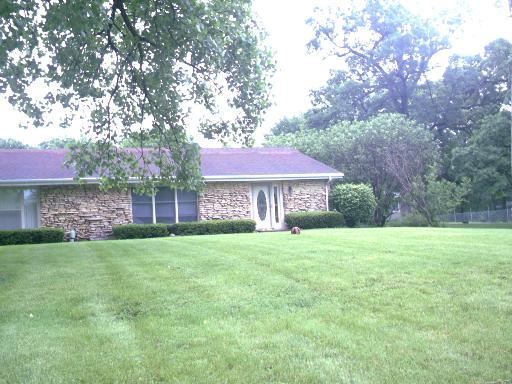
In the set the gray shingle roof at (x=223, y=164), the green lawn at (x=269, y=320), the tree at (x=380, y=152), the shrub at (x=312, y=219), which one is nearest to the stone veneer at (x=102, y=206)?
the gray shingle roof at (x=223, y=164)

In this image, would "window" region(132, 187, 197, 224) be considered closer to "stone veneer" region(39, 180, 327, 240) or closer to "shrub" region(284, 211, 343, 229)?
"stone veneer" region(39, 180, 327, 240)

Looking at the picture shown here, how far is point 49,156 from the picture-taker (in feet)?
71.6

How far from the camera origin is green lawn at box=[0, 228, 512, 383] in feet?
12.6

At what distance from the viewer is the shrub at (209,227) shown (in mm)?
20062

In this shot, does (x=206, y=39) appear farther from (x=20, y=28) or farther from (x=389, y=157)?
(x=389, y=157)

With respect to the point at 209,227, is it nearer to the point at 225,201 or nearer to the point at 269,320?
the point at 225,201

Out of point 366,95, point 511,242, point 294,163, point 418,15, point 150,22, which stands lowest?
point 511,242

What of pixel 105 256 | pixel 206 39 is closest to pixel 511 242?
pixel 206 39

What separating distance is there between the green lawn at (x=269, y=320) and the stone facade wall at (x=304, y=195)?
45.3ft

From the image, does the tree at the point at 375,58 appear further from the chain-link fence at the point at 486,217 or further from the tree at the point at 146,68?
the tree at the point at 146,68

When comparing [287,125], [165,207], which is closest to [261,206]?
[165,207]

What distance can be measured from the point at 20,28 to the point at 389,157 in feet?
65.5

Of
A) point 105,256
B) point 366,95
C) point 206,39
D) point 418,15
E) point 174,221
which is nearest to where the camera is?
point 206,39

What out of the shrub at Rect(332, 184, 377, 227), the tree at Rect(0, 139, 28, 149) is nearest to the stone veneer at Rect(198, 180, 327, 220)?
the shrub at Rect(332, 184, 377, 227)
